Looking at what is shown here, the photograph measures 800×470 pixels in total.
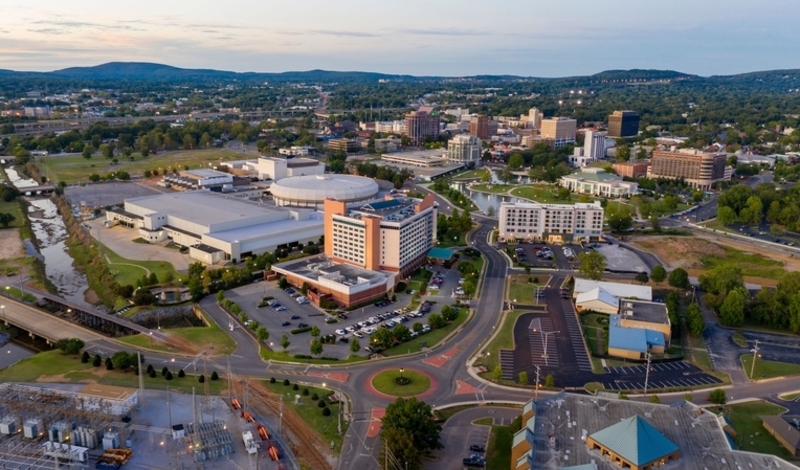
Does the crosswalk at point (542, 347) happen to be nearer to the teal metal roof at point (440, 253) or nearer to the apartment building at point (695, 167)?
the teal metal roof at point (440, 253)

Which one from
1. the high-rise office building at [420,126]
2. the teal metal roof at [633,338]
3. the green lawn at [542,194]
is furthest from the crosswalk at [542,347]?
the high-rise office building at [420,126]

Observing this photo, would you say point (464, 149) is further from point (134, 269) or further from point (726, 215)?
point (134, 269)

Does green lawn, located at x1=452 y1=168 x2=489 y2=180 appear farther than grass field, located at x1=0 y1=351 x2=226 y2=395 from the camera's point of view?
Yes

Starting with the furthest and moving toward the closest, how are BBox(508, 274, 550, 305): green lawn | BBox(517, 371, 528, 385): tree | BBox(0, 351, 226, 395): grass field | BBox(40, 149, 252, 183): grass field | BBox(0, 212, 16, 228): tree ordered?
BBox(40, 149, 252, 183): grass field < BBox(0, 212, 16, 228): tree < BBox(508, 274, 550, 305): green lawn < BBox(517, 371, 528, 385): tree < BBox(0, 351, 226, 395): grass field

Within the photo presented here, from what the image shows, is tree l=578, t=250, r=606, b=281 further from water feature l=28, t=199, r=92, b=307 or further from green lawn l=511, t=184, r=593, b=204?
water feature l=28, t=199, r=92, b=307

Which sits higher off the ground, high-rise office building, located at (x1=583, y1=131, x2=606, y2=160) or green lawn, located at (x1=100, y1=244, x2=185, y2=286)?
high-rise office building, located at (x1=583, y1=131, x2=606, y2=160)

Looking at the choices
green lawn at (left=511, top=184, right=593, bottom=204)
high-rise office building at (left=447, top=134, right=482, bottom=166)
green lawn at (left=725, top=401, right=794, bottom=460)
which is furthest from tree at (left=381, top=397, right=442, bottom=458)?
high-rise office building at (left=447, top=134, right=482, bottom=166)

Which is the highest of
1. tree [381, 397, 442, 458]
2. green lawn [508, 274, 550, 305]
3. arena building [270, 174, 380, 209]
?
arena building [270, 174, 380, 209]

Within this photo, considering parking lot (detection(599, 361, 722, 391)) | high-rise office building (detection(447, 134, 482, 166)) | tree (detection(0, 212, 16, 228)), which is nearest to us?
parking lot (detection(599, 361, 722, 391))
